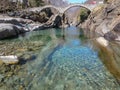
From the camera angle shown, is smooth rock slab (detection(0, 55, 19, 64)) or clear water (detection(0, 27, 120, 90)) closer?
clear water (detection(0, 27, 120, 90))

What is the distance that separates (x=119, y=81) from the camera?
1427 centimetres

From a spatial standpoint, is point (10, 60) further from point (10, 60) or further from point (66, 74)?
point (66, 74)

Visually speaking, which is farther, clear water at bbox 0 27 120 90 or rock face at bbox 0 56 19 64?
rock face at bbox 0 56 19 64

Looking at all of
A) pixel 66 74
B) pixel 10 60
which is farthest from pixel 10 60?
pixel 66 74

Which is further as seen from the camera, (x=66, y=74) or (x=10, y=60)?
(x=10, y=60)

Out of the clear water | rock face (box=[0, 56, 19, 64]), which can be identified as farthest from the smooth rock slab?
the clear water

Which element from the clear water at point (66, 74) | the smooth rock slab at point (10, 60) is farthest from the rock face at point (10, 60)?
the clear water at point (66, 74)

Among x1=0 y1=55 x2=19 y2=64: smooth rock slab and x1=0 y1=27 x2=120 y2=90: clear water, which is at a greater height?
x1=0 y1=55 x2=19 y2=64: smooth rock slab

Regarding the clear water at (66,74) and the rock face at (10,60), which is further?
the rock face at (10,60)

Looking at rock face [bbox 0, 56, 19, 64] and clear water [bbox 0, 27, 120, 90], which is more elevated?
rock face [bbox 0, 56, 19, 64]

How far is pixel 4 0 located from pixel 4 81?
198 ft

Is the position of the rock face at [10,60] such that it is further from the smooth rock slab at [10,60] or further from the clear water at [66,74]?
the clear water at [66,74]

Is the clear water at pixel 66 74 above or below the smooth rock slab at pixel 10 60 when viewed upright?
below

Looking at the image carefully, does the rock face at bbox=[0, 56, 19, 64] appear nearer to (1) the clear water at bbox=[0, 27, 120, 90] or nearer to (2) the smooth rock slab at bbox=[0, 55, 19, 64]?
(2) the smooth rock slab at bbox=[0, 55, 19, 64]
